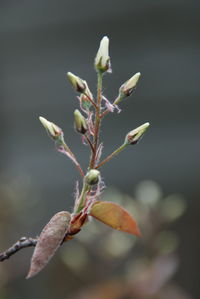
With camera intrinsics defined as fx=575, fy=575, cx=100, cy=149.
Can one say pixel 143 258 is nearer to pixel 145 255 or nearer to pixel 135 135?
pixel 145 255

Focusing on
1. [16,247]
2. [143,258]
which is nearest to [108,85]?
[143,258]

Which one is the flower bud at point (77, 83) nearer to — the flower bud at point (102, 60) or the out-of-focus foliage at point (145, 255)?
the flower bud at point (102, 60)

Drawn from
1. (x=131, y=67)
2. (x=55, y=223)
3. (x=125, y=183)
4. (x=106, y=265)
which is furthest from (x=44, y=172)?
(x=55, y=223)

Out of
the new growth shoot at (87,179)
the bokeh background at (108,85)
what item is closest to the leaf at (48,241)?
the new growth shoot at (87,179)

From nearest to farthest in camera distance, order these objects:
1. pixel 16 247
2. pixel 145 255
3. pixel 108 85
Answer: pixel 16 247 < pixel 145 255 < pixel 108 85

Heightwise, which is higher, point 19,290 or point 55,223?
point 55,223

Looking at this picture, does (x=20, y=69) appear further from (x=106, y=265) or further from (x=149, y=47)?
(x=106, y=265)
